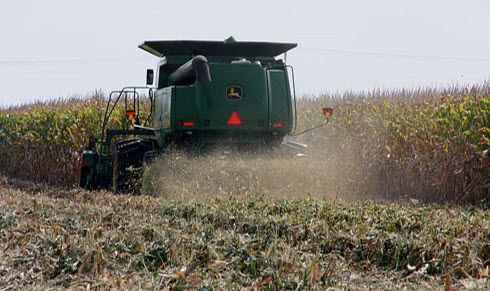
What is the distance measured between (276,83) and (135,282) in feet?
20.5

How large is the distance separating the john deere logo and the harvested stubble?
107 inches

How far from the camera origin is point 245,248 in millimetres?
5887

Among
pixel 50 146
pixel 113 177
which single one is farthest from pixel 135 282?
pixel 50 146

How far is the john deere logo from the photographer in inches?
425

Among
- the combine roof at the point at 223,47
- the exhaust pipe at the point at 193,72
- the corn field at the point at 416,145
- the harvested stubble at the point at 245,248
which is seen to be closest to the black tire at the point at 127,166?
the exhaust pipe at the point at 193,72

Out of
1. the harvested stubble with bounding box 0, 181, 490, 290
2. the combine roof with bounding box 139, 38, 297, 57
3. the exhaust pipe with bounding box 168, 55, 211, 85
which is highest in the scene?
the combine roof with bounding box 139, 38, 297, 57

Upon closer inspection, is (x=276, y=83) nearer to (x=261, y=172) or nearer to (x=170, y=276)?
(x=261, y=172)

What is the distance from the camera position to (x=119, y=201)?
32.1 feet

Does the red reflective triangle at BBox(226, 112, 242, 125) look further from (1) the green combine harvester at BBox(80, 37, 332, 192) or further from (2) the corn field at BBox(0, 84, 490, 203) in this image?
(2) the corn field at BBox(0, 84, 490, 203)

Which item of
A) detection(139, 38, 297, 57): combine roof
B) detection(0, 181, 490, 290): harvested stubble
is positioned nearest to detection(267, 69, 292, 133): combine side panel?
detection(139, 38, 297, 57): combine roof

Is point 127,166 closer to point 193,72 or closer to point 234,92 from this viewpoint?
point 193,72

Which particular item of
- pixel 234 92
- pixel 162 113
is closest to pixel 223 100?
pixel 234 92

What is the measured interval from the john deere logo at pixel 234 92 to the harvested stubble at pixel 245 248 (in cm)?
271

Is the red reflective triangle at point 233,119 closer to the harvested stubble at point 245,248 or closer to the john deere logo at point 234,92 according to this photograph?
the john deere logo at point 234,92
